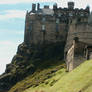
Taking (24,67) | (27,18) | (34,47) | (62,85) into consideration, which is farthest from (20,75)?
(62,85)

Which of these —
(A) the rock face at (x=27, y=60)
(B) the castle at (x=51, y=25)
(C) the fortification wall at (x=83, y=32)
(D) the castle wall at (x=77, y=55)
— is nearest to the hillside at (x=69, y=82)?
(D) the castle wall at (x=77, y=55)

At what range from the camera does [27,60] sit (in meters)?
112

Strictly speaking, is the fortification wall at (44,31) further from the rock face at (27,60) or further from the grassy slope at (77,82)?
the grassy slope at (77,82)

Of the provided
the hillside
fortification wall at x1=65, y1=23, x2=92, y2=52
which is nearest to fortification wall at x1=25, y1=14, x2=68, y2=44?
fortification wall at x1=65, y1=23, x2=92, y2=52

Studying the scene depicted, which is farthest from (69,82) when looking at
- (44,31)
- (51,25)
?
(51,25)

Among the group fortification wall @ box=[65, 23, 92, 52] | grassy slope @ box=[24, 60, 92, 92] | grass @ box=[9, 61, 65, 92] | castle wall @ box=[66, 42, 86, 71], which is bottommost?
grass @ box=[9, 61, 65, 92]

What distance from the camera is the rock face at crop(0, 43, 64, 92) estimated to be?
348ft

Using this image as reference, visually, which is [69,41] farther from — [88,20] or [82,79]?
[82,79]

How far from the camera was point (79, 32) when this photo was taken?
311 ft

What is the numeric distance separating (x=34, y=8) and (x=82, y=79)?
57.9 metres

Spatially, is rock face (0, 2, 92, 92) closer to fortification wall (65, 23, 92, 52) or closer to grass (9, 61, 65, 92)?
grass (9, 61, 65, 92)

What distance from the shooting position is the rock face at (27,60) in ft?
348

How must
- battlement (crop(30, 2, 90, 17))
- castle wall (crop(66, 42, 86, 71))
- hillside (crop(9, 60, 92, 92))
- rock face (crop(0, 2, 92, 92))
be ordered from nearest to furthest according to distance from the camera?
hillside (crop(9, 60, 92, 92)), castle wall (crop(66, 42, 86, 71)), rock face (crop(0, 2, 92, 92)), battlement (crop(30, 2, 90, 17))

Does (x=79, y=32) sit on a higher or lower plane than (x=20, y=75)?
higher
